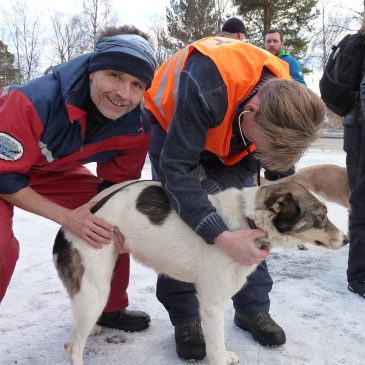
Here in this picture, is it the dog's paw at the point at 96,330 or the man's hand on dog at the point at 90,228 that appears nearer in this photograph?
the man's hand on dog at the point at 90,228

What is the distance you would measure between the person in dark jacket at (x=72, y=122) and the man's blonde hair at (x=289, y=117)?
0.74m

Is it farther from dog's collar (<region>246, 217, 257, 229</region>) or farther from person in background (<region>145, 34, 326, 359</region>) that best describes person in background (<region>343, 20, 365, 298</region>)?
dog's collar (<region>246, 217, 257, 229</region>)

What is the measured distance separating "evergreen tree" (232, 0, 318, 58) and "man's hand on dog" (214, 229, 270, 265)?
2701 centimetres

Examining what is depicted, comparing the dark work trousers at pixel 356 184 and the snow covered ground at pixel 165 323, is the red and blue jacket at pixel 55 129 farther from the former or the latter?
the dark work trousers at pixel 356 184

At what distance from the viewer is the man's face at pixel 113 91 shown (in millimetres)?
2467

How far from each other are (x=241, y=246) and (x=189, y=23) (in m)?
32.5

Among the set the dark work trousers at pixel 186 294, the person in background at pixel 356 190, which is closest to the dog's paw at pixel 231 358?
the dark work trousers at pixel 186 294

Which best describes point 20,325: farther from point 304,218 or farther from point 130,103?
point 304,218

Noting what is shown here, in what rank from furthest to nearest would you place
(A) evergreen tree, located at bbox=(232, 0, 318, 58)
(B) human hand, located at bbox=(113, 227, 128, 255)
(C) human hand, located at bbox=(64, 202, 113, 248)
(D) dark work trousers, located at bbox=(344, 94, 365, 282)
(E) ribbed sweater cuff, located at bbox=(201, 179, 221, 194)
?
(A) evergreen tree, located at bbox=(232, 0, 318, 58)
(D) dark work trousers, located at bbox=(344, 94, 365, 282)
(E) ribbed sweater cuff, located at bbox=(201, 179, 221, 194)
(B) human hand, located at bbox=(113, 227, 128, 255)
(C) human hand, located at bbox=(64, 202, 113, 248)

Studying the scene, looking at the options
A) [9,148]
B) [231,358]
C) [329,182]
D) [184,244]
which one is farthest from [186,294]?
[329,182]

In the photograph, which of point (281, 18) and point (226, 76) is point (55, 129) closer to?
point (226, 76)

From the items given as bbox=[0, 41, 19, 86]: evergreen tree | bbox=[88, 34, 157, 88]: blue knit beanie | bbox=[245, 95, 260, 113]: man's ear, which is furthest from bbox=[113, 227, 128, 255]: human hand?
bbox=[0, 41, 19, 86]: evergreen tree

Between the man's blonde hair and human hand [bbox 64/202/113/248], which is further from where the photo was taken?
human hand [bbox 64/202/113/248]

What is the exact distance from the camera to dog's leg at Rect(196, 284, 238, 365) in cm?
243
